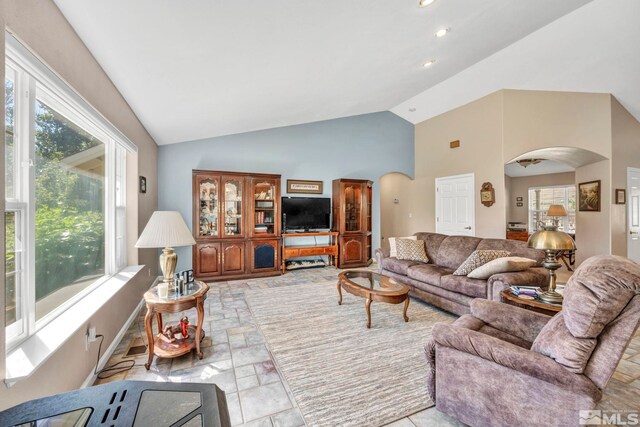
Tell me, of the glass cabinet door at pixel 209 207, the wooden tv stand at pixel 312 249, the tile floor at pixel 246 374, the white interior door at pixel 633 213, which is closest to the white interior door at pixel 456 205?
the wooden tv stand at pixel 312 249

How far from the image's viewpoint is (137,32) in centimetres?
179

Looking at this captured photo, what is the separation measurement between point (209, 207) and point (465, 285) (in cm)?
415

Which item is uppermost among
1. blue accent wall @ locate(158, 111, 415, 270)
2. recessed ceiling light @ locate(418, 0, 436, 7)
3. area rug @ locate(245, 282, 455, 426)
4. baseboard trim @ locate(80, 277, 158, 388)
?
recessed ceiling light @ locate(418, 0, 436, 7)

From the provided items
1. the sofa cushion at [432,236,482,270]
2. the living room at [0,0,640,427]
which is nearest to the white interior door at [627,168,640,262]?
the living room at [0,0,640,427]

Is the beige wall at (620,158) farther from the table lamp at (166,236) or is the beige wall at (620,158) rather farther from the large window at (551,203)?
the table lamp at (166,236)

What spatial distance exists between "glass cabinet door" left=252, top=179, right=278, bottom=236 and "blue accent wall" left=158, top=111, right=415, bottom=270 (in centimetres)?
43

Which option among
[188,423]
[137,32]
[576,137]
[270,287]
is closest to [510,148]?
[576,137]

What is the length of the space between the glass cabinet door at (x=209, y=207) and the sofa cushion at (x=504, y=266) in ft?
13.4

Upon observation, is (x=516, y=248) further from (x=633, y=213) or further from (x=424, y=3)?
(x=633, y=213)

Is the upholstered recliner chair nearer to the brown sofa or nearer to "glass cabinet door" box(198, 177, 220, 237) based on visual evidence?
the brown sofa

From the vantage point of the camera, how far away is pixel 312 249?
568 centimetres

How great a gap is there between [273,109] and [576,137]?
5.14m

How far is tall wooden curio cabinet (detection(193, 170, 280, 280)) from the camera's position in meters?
4.76
